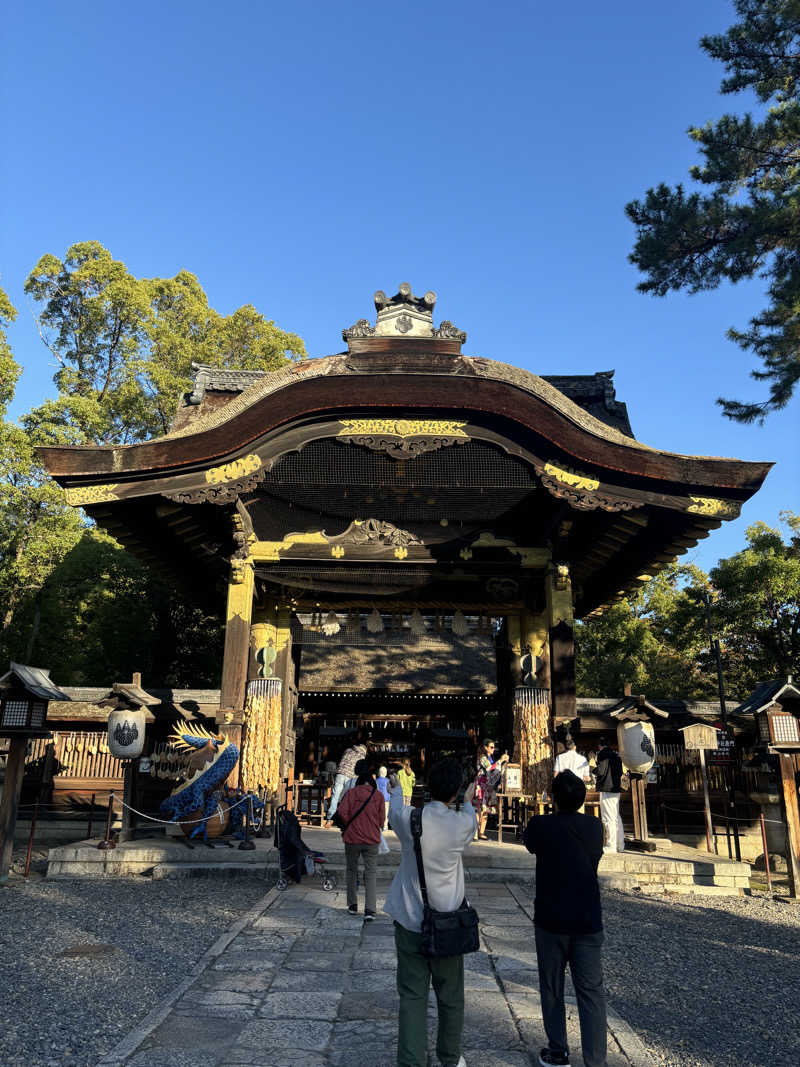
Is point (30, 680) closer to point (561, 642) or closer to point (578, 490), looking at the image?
point (561, 642)

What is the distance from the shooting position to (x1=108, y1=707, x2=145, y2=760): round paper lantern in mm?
10477

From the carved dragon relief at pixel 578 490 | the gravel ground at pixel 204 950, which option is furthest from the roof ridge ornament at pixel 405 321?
the gravel ground at pixel 204 950

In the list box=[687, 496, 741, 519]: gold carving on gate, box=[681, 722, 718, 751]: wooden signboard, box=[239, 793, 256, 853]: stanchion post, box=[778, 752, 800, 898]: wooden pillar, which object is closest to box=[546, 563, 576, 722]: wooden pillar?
box=[681, 722, 718, 751]: wooden signboard

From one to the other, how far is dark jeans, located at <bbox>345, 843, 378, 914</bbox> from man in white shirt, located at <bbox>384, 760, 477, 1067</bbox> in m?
3.45

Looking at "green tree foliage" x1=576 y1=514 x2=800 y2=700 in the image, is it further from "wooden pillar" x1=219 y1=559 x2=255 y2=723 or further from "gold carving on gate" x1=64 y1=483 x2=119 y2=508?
"gold carving on gate" x1=64 y1=483 x2=119 y2=508

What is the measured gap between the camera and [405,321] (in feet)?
40.4

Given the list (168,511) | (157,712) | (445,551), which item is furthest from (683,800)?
(168,511)

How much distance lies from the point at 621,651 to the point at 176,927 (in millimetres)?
22185

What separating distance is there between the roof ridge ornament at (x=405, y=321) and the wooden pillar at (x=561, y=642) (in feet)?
13.8

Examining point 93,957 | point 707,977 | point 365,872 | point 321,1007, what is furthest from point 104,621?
point 707,977

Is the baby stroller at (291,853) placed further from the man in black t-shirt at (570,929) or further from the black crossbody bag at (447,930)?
the black crossbody bag at (447,930)

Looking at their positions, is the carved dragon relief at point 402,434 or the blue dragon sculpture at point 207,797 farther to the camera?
the carved dragon relief at point 402,434

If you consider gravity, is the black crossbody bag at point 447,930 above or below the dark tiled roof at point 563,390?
below

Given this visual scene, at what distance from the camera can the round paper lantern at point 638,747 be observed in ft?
35.1
